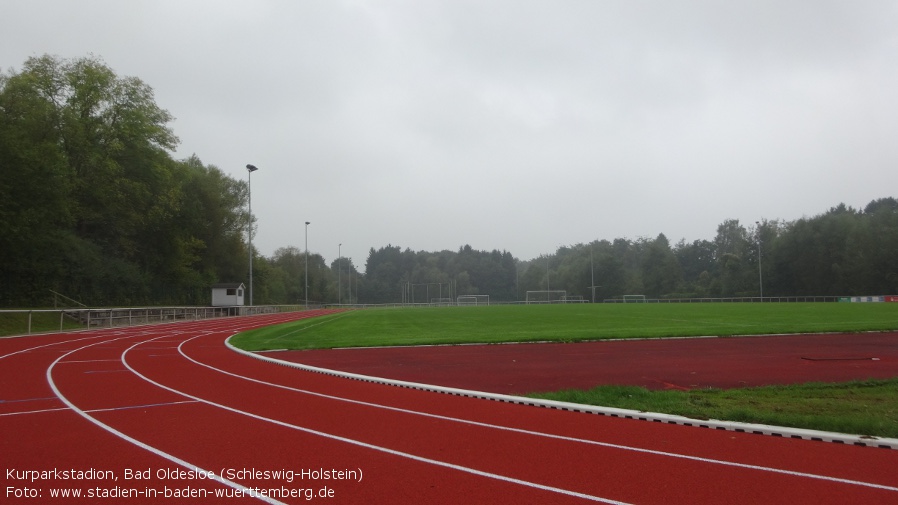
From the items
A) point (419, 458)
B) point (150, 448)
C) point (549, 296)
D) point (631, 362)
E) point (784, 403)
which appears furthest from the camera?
point (549, 296)

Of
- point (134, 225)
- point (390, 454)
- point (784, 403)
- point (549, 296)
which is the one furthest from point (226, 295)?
point (549, 296)

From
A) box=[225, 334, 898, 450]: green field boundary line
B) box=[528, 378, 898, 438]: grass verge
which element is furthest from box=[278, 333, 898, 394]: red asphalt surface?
box=[528, 378, 898, 438]: grass verge

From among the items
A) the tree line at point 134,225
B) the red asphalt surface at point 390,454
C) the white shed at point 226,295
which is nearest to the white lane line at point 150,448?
the red asphalt surface at point 390,454

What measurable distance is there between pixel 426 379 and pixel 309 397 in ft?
10.1

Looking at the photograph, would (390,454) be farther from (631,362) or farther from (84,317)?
(84,317)

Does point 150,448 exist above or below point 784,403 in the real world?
above

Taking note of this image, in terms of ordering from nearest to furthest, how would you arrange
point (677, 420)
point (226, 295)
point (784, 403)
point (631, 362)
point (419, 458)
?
point (419, 458), point (677, 420), point (784, 403), point (631, 362), point (226, 295)

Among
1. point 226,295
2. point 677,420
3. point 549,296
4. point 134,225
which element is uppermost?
point 134,225

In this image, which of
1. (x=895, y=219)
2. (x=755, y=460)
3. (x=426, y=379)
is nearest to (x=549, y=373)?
(x=426, y=379)

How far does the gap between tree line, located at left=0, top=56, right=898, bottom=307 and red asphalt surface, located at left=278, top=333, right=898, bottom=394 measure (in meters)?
27.6

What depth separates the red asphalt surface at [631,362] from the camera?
40.8 ft

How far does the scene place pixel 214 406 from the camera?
9961 millimetres

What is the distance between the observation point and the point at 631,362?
49.6 feet

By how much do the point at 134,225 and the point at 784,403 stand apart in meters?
55.6
